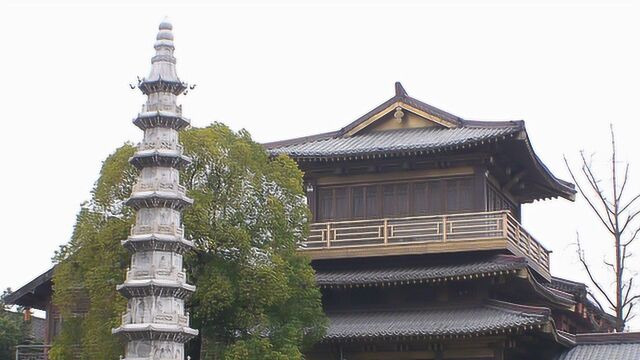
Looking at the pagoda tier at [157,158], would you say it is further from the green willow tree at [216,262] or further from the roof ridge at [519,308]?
the roof ridge at [519,308]

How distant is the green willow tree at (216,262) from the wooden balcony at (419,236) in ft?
19.9

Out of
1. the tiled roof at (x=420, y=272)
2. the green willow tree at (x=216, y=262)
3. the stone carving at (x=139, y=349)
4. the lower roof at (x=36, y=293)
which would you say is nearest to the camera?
the stone carving at (x=139, y=349)

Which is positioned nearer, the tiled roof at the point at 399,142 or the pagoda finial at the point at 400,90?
the tiled roof at the point at 399,142

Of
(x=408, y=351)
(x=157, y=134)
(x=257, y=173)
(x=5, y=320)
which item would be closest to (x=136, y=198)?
(x=157, y=134)

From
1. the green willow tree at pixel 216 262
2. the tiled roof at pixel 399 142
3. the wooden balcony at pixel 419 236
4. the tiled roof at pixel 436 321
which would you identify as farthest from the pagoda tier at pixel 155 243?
the tiled roof at pixel 399 142

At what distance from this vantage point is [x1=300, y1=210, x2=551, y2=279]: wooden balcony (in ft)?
109

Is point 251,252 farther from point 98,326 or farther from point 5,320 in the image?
point 5,320

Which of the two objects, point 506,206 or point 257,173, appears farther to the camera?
point 506,206

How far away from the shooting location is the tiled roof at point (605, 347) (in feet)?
106

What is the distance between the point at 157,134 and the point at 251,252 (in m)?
4.26

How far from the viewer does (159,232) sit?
2320 centimetres

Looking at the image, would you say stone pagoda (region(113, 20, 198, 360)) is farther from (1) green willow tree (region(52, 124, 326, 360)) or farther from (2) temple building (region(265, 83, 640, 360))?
(2) temple building (region(265, 83, 640, 360))

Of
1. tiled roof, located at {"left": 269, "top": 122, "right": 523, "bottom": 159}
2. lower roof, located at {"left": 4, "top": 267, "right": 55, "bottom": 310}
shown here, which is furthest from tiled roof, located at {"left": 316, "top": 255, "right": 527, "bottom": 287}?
lower roof, located at {"left": 4, "top": 267, "right": 55, "bottom": 310}

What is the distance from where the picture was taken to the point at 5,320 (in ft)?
165
